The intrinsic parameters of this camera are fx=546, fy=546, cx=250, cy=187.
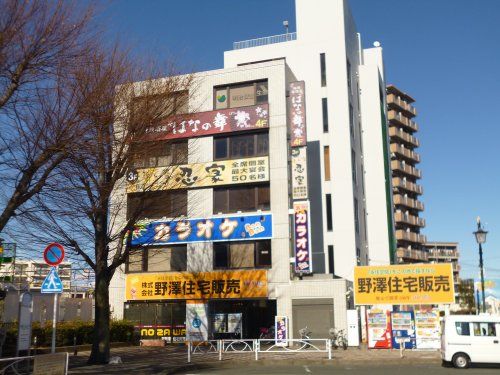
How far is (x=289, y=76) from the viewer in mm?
30750

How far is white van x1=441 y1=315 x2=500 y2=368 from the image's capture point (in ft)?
60.4

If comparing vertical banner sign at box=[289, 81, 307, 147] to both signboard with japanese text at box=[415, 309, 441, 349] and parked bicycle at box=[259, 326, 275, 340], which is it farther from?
signboard with japanese text at box=[415, 309, 441, 349]

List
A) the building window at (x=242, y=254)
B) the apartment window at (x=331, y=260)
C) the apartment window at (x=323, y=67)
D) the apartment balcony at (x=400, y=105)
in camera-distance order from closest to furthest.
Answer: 1. the building window at (x=242, y=254)
2. the apartment window at (x=331, y=260)
3. the apartment window at (x=323, y=67)
4. the apartment balcony at (x=400, y=105)

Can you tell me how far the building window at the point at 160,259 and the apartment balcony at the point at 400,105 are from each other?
167 ft

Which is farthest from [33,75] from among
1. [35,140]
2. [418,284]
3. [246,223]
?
[418,284]

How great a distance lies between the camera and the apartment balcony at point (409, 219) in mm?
67750

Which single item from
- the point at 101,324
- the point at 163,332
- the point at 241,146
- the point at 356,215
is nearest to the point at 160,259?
the point at 163,332

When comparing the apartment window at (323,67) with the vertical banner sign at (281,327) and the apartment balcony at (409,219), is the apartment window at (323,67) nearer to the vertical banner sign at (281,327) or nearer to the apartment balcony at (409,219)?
the vertical banner sign at (281,327)

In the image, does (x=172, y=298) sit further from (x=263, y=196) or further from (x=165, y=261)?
(x=263, y=196)

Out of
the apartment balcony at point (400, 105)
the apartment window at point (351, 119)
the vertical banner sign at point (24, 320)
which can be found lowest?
the vertical banner sign at point (24, 320)

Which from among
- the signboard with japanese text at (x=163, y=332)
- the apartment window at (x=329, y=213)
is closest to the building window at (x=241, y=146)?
the signboard with japanese text at (x=163, y=332)

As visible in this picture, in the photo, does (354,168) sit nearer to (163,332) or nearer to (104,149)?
(163,332)

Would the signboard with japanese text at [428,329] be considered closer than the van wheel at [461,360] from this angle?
No

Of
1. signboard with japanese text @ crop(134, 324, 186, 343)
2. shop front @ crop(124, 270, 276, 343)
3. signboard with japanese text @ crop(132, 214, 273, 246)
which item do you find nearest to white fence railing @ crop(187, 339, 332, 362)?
shop front @ crop(124, 270, 276, 343)
